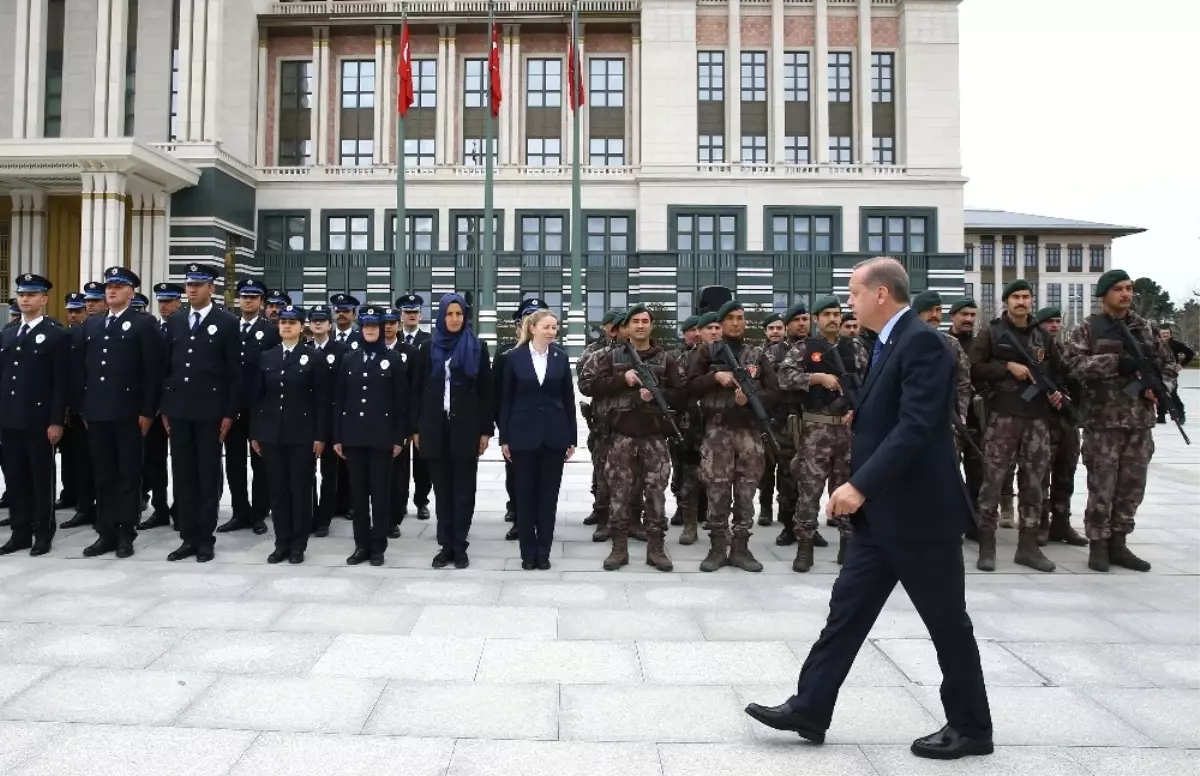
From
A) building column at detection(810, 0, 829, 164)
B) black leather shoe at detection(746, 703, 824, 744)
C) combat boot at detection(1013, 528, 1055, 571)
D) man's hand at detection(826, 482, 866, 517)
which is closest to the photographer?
man's hand at detection(826, 482, 866, 517)

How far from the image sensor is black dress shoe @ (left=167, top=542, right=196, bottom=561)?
24.4 feet

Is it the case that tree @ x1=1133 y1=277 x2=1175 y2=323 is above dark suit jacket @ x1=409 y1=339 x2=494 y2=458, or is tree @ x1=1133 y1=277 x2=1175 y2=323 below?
above

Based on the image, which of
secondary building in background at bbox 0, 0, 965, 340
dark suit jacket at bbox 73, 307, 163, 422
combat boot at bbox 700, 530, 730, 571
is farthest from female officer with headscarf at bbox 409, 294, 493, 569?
secondary building in background at bbox 0, 0, 965, 340

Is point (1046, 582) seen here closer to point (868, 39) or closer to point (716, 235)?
point (716, 235)

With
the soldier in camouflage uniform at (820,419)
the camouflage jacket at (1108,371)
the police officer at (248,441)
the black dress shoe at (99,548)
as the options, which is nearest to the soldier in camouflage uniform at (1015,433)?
the camouflage jacket at (1108,371)

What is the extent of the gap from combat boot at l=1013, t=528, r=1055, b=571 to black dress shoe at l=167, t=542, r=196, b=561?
756 centimetres

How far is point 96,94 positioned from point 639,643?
46.7 meters

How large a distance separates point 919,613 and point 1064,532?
20.2ft

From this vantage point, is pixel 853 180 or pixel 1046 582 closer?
pixel 1046 582

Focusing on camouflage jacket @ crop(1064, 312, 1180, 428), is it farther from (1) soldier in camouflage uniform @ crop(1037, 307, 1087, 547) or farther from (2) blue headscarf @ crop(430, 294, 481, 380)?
(2) blue headscarf @ crop(430, 294, 481, 380)

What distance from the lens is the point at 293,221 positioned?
45281 millimetres

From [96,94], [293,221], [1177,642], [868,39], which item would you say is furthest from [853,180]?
[1177,642]

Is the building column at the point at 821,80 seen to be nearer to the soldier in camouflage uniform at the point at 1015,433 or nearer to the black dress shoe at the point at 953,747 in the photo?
the soldier in camouflage uniform at the point at 1015,433

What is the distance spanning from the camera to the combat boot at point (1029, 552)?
290 inches
